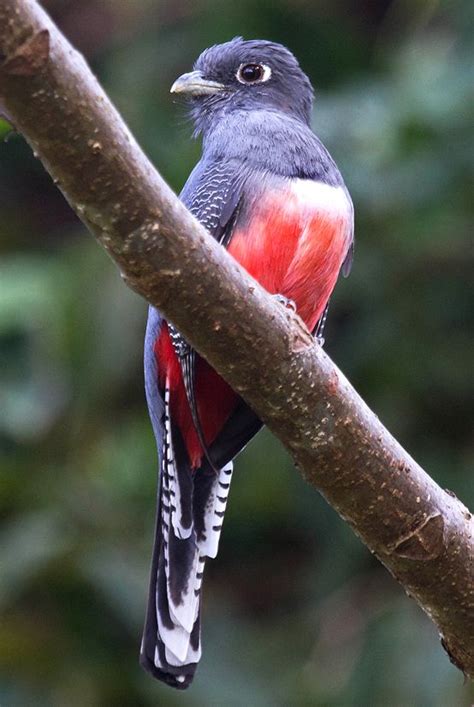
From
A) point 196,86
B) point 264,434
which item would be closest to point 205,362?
point 196,86

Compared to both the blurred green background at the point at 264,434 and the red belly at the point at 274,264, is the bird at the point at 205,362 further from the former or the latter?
the blurred green background at the point at 264,434

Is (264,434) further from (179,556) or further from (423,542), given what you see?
(423,542)

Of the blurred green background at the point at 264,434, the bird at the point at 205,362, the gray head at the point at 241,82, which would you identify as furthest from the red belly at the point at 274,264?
the blurred green background at the point at 264,434

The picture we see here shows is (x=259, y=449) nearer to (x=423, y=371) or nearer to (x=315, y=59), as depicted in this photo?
(x=423, y=371)

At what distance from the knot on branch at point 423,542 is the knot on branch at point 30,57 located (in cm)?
143

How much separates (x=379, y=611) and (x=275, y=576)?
3.80 ft

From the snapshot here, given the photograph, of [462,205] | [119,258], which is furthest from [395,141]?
[119,258]

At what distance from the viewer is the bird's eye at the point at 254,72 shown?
433 centimetres

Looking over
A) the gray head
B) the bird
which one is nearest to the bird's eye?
the gray head

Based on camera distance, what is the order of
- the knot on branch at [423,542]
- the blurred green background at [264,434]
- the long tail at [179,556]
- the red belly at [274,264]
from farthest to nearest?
the blurred green background at [264,434] → the red belly at [274,264] → the long tail at [179,556] → the knot on branch at [423,542]

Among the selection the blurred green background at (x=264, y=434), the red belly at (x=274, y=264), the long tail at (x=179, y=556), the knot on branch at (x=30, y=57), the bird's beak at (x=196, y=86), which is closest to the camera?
the knot on branch at (x=30, y=57)

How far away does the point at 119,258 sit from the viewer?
8.39ft

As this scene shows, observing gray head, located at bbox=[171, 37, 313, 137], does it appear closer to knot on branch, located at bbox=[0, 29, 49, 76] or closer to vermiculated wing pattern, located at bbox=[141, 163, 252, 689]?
vermiculated wing pattern, located at bbox=[141, 163, 252, 689]

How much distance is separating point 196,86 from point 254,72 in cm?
22
